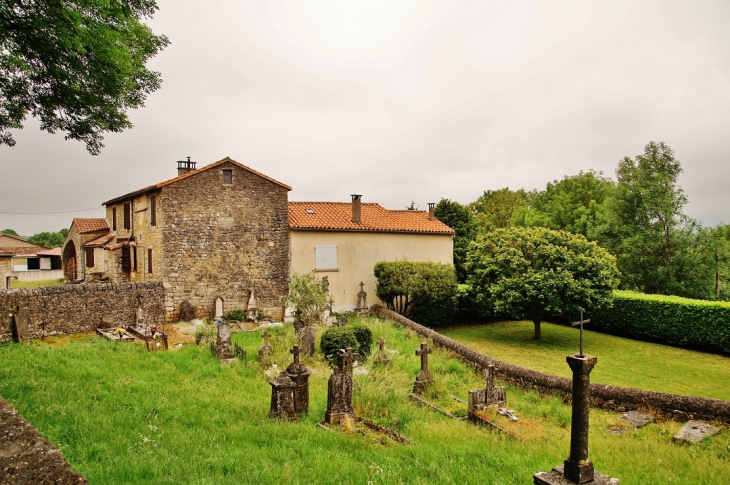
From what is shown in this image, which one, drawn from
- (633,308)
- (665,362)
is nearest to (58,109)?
(665,362)

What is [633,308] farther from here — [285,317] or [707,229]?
[285,317]

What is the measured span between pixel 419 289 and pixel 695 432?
48.7ft

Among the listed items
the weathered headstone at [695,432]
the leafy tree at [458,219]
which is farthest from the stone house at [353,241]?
the weathered headstone at [695,432]

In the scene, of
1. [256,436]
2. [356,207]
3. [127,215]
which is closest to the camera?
[256,436]

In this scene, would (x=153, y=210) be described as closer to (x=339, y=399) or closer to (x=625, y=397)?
(x=339, y=399)

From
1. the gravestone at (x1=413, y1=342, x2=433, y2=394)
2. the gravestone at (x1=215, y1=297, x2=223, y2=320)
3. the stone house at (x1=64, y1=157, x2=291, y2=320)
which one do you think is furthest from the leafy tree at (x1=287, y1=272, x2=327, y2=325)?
the gravestone at (x1=413, y1=342, x2=433, y2=394)

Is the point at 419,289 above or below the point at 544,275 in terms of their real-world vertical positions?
below

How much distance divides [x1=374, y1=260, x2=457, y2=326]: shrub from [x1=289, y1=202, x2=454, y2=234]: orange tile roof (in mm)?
2687

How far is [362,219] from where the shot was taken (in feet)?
86.0

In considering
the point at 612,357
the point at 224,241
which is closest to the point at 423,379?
the point at 612,357

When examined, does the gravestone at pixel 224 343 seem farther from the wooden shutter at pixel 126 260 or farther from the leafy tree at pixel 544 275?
the wooden shutter at pixel 126 260

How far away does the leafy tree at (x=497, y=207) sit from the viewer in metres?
47.0

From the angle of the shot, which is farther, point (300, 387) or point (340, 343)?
point (340, 343)

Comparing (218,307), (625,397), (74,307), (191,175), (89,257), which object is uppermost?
(191,175)
